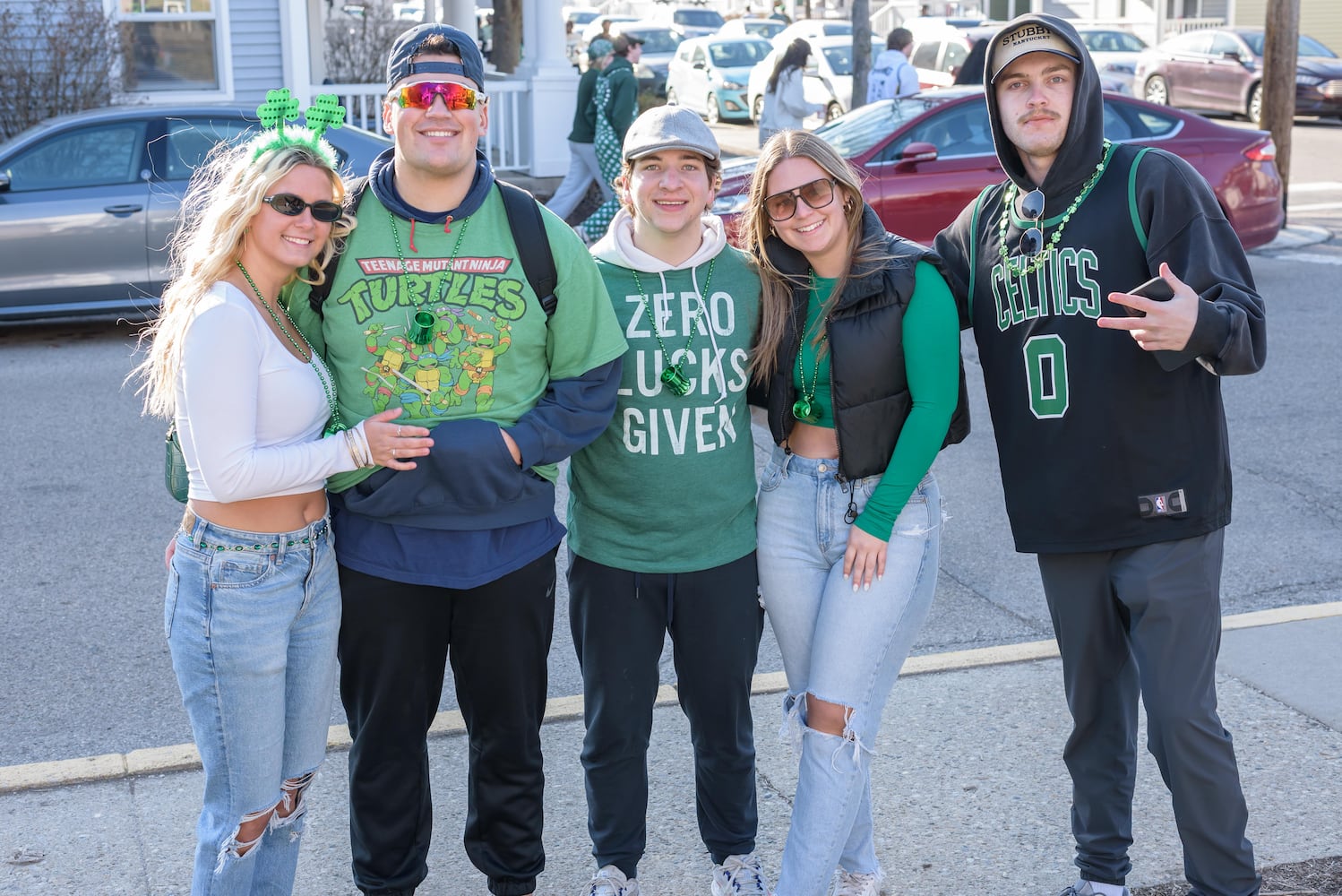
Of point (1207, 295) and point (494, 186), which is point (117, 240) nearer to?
point (494, 186)

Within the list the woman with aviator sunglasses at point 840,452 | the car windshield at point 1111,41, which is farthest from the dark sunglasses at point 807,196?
the car windshield at point 1111,41

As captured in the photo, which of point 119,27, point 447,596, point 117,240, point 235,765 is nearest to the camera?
point 235,765

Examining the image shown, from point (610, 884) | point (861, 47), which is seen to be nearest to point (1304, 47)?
point (861, 47)

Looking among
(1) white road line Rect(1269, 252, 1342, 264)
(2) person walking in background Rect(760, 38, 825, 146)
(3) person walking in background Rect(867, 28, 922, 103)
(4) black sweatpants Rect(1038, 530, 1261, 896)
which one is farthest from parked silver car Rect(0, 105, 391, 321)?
(1) white road line Rect(1269, 252, 1342, 264)

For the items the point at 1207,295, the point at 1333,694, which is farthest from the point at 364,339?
the point at 1333,694

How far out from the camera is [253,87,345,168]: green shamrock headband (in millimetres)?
2932

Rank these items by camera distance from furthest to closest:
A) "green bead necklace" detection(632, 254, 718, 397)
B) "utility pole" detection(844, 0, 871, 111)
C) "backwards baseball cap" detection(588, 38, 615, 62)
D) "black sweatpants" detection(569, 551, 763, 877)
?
"utility pole" detection(844, 0, 871, 111), "backwards baseball cap" detection(588, 38, 615, 62), "black sweatpants" detection(569, 551, 763, 877), "green bead necklace" detection(632, 254, 718, 397)

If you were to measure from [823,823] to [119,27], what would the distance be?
45.7 ft

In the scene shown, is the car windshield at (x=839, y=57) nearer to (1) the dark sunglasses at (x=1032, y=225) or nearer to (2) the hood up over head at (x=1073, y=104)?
(2) the hood up over head at (x=1073, y=104)

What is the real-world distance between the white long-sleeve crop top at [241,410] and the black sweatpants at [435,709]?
0.38 m

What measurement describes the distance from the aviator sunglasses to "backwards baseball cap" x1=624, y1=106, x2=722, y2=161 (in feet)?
2.35

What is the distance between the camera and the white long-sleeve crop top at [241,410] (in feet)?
8.93

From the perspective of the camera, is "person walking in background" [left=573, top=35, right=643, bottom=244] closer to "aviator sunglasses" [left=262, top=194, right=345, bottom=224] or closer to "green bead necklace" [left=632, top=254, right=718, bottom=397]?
"green bead necklace" [left=632, top=254, right=718, bottom=397]

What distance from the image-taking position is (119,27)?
14.5 m
